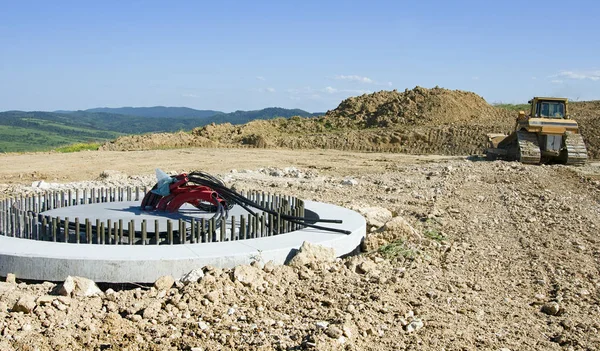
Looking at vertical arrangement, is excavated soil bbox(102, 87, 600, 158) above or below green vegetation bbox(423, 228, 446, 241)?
above

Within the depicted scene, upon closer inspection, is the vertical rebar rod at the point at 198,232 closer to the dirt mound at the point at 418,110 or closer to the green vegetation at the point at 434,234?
the green vegetation at the point at 434,234

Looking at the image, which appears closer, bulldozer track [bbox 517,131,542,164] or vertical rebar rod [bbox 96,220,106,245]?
vertical rebar rod [bbox 96,220,106,245]

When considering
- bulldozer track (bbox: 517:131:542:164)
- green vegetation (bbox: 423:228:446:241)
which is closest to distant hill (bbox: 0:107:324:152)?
bulldozer track (bbox: 517:131:542:164)

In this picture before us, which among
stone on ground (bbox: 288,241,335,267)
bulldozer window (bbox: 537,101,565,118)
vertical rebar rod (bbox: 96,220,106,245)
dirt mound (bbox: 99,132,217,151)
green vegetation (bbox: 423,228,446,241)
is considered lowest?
green vegetation (bbox: 423,228,446,241)

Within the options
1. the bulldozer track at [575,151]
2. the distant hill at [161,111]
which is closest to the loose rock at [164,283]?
the bulldozer track at [575,151]

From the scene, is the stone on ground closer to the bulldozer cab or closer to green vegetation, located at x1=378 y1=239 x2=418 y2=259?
green vegetation, located at x1=378 y1=239 x2=418 y2=259

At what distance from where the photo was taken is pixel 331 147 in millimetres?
29172

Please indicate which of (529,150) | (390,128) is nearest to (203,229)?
(529,150)

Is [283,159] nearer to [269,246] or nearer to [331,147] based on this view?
[331,147]

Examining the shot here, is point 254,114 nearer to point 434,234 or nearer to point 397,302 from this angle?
point 434,234

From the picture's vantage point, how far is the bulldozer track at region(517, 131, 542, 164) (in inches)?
785

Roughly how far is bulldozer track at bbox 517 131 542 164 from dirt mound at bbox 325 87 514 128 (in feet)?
34.2

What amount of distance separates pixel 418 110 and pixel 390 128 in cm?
321

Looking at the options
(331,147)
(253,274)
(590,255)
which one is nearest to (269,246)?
(253,274)
